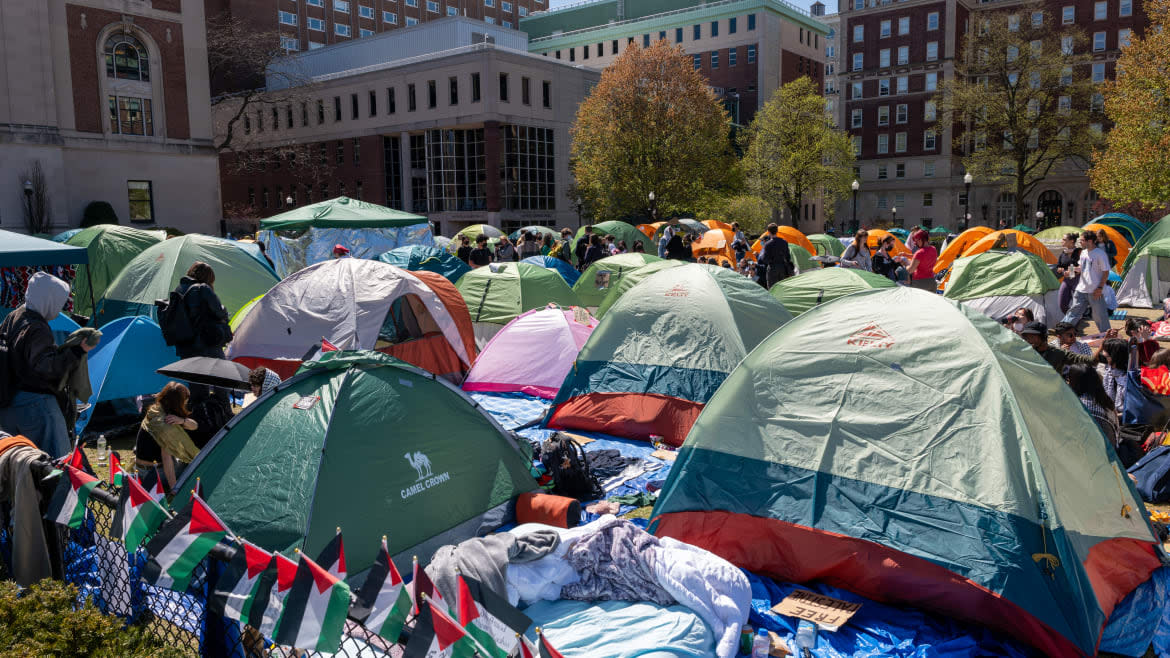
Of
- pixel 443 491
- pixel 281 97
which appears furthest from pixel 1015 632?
pixel 281 97

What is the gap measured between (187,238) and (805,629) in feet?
37.5

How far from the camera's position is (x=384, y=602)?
2.57m

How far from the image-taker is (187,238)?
487 inches

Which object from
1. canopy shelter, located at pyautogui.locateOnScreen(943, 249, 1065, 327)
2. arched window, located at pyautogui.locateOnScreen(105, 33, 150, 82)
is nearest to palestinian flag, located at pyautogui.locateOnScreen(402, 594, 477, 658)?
canopy shelter, located at pyautogui.locateOnScreen(943, 249, 1065, 327)

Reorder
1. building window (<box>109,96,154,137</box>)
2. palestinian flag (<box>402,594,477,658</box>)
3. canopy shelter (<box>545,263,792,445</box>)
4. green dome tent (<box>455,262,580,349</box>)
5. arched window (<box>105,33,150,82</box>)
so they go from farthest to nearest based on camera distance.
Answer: building window (<box>109,96,154,137</box>) < arched window (<box>105,33,150,82</box>) < green dome tent (<box>455,262,580,349</box>) < canopy shelter (<box>545,263,792,445</box>) < palestinian flag (<box>402,594,477,658</box>)

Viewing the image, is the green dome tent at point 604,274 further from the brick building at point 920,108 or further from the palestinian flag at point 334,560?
the brick building at point 920,108

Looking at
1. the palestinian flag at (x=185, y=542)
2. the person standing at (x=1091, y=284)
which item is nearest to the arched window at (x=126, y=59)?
the person standing at (x=1091, y=284)

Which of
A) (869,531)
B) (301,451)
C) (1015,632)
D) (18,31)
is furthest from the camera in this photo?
(18,31)

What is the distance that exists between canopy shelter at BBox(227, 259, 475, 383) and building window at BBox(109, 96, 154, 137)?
29.0 meters

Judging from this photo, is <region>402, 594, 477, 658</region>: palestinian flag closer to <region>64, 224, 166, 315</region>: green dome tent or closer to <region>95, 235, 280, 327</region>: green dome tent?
<region>95, 235, 280, 327</region>: green dome tent

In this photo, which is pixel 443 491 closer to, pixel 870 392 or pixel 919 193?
pixel 870 392

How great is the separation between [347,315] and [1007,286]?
38.1ft

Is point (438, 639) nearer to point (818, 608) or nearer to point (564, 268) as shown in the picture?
point (818, 608)

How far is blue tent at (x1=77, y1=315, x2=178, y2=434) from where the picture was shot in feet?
28.0
